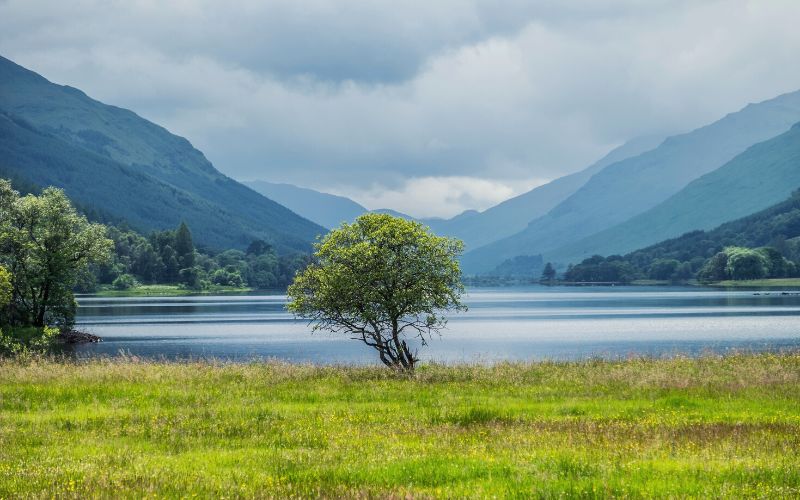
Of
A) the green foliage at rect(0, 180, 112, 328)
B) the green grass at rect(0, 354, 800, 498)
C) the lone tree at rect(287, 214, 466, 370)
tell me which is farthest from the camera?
the green foliage at rect(0, 180, 112, 328)

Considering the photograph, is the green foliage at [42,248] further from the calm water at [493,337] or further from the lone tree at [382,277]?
the lone tree at [382,277]

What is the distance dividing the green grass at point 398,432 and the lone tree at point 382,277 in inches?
214

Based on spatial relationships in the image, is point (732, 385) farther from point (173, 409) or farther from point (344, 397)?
point (173, 409)

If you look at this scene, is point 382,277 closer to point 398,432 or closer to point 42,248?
point 398,432

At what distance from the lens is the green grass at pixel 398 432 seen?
1347 centimetres

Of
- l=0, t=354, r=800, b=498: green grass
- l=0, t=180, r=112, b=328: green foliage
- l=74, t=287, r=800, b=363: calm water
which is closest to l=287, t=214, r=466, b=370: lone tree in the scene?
l=0, t=354, r=800, b=498: green grass

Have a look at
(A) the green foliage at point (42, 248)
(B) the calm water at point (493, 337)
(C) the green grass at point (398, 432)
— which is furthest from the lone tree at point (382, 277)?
(A) the green foliage at point (42, 248)

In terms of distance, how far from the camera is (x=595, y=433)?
63.1 feet

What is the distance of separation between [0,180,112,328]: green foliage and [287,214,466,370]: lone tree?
5050 centimetres

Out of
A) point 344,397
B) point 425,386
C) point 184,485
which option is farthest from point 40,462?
point 425,386

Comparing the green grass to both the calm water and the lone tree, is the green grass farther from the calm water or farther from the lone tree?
the calm water

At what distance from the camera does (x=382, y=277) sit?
131ft

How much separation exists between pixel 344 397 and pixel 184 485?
46.5ft

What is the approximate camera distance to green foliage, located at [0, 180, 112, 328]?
80375mm
